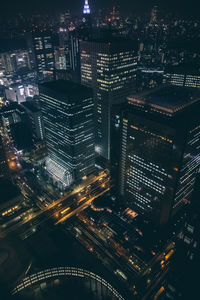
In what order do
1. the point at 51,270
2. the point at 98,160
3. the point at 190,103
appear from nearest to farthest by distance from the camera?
the point at 51,270 → the point at 190,103 → the point at 98,160

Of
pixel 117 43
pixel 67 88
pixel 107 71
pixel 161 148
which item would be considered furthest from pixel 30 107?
pixel 161 148

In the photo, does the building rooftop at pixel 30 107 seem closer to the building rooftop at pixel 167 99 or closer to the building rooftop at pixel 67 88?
the building rooftop at pixel 67 88

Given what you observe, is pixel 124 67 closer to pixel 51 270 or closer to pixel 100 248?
pixel 100 248

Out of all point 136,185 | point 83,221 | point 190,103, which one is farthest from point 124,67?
point 83,221

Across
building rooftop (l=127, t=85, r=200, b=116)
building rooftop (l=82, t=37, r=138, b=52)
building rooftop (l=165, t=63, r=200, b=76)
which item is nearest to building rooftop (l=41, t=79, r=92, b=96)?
building rooftop (l=82, t=37, r=138, b=52)

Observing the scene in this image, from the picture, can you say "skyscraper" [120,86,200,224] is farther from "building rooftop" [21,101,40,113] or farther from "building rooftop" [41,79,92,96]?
"building rooftop" [21,101,40,113]

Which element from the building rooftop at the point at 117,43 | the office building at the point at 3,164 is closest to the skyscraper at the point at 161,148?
the building rooftop at the point at 117,43

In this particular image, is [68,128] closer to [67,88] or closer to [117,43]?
[67,88]
